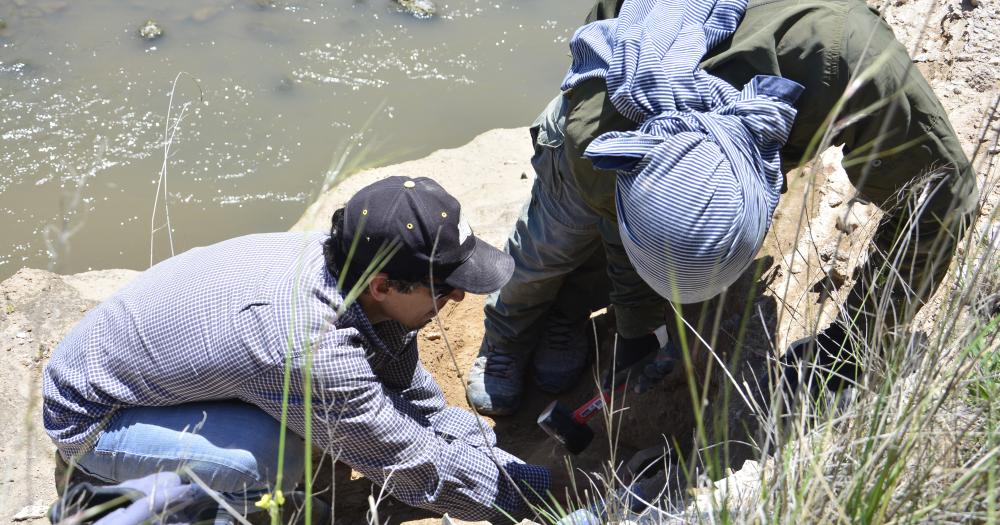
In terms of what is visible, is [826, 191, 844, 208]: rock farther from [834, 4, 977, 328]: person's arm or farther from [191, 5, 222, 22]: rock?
[191, 5, 222, 22]: rock

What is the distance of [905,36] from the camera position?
146 inches

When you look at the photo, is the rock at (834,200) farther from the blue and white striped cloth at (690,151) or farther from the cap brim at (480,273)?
the cap brim at (480,273)

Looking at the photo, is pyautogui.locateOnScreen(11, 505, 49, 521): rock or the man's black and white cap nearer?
the man's black and white cap

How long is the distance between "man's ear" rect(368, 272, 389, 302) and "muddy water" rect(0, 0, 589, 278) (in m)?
2.06

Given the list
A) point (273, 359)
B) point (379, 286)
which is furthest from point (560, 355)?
point (273, 359)

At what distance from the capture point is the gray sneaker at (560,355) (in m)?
3.53

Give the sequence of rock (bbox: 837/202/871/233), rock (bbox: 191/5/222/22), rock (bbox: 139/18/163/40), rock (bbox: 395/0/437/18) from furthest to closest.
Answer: rock (bbox: 395/0/437/18)
rock (bbox: 191/5/222/22)
rock (bbox: 139/18/163/40)
rock (bbox: 837/202/871/233)

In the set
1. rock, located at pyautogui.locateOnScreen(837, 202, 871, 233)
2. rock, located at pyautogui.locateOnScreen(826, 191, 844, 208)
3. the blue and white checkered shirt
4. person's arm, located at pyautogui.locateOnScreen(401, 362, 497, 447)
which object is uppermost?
rock, located at pyautogui.locateOnScreen(837, 202, 871, 233)

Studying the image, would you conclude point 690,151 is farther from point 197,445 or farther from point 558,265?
point 197,445

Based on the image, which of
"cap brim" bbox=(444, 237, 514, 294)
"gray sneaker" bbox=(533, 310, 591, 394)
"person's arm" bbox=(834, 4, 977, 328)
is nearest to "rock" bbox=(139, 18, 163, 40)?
"gray sneaker" bbox=(533, 310, 591, 394)

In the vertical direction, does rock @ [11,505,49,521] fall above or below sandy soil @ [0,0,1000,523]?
below

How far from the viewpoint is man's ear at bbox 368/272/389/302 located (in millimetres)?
A: 2348

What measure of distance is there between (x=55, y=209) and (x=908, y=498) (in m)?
4.34

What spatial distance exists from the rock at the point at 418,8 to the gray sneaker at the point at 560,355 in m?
3.01
